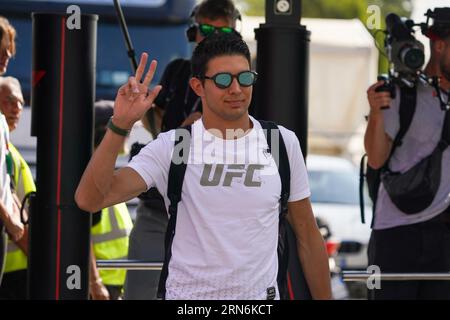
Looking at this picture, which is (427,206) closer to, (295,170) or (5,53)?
(295,170)

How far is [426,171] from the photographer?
5781mm

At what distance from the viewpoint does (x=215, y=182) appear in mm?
4176

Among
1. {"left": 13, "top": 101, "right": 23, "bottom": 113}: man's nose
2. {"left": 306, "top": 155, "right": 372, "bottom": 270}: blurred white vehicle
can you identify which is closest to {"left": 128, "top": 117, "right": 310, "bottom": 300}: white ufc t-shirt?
{"left": 13, "top": 101, "right": 23, "bottom": 113}: man's nose

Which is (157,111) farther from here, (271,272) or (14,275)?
(271,272)

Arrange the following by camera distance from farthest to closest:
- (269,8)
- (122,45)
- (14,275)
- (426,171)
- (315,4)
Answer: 1. (315,4)
2. (122,45)
3. (14,275)
4. (426,171)
5. (269,8)

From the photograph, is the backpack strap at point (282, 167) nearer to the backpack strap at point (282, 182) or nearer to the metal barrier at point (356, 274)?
the backpack strap at point (282, 182)

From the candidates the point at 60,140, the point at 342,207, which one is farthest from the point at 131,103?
the point at 342,207

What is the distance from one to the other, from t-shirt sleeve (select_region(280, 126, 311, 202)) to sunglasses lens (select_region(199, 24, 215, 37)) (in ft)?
5.38

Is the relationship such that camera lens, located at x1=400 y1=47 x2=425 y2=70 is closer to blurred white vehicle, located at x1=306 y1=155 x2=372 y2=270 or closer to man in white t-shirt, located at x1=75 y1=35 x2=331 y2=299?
man in white t-shirt, located at x1=75 y1=35 x2=331 y2=299

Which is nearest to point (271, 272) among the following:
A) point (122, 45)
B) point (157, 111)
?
point (157, 111)

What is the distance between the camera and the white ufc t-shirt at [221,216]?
163 inches

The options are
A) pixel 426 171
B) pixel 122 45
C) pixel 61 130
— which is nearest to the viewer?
pixel 61 130

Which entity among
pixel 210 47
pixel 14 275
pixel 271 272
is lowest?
pixel 14 275
